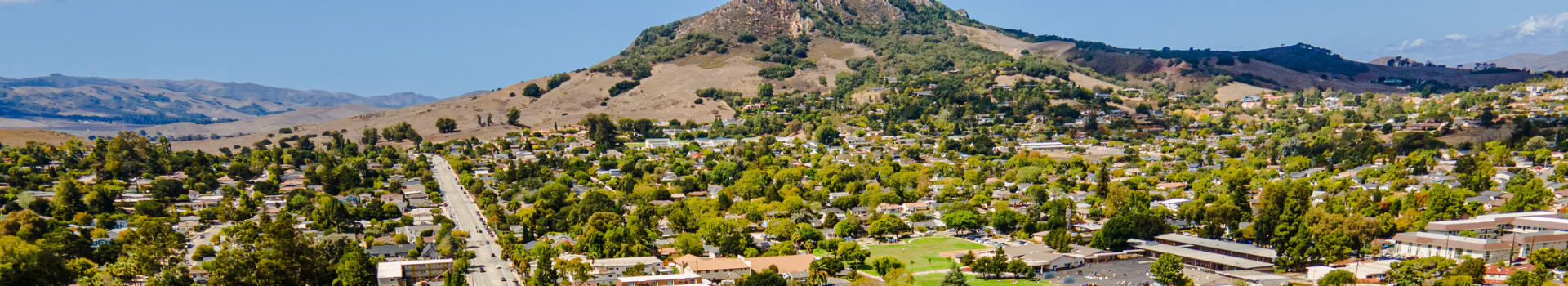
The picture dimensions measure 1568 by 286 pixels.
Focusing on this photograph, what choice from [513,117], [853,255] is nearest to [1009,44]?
[513,117]

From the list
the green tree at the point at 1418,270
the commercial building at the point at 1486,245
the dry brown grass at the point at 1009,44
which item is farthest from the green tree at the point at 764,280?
the dry brown grass at the point at 1009,44

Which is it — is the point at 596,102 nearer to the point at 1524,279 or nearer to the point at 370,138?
the point at 370,138

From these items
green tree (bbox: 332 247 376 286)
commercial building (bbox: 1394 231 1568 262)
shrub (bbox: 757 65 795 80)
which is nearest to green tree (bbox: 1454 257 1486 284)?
commercial building (bbox: 1394 231 1568 262)

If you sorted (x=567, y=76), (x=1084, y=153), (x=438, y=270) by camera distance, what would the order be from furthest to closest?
1. (x=567, y=76)
2. (x=1084, y=153)
3. (x=438, y=270)

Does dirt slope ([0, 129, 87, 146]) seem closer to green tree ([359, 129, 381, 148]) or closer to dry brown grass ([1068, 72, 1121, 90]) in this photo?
green tree ([359, 129, 381, 148])

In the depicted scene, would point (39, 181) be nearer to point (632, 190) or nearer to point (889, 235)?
point (632, 190)

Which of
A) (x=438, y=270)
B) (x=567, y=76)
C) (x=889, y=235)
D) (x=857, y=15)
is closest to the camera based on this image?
(x=438, y=270)

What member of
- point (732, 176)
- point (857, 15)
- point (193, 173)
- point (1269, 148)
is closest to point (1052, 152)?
point (1269, 148)
